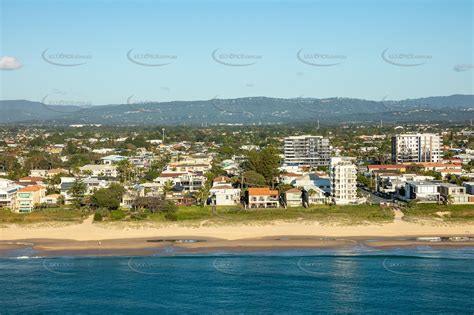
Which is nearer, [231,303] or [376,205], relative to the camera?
[231,303]

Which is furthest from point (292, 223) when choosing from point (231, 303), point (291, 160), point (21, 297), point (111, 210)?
point (291, 160)

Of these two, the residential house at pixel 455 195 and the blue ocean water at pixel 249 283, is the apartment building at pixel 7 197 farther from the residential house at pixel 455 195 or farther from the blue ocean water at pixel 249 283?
the residential house at pixel 455 195

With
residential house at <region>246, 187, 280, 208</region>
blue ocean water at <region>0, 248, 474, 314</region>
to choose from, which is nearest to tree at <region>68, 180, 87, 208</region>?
residential house at <region>246, 187, 280, 208</region>

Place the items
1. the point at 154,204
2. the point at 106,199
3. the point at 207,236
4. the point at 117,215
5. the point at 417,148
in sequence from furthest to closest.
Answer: the point at 417,148, the point at 106,199, the point at 154,204, the point at 117,215, the point at 207,236

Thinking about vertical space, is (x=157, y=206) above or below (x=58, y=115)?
below

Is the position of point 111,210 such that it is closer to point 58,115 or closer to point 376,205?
point 376,205

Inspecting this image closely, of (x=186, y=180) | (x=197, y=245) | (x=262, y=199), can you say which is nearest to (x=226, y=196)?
(x=262, y=199)

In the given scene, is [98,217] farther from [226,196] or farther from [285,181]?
[285,181]
